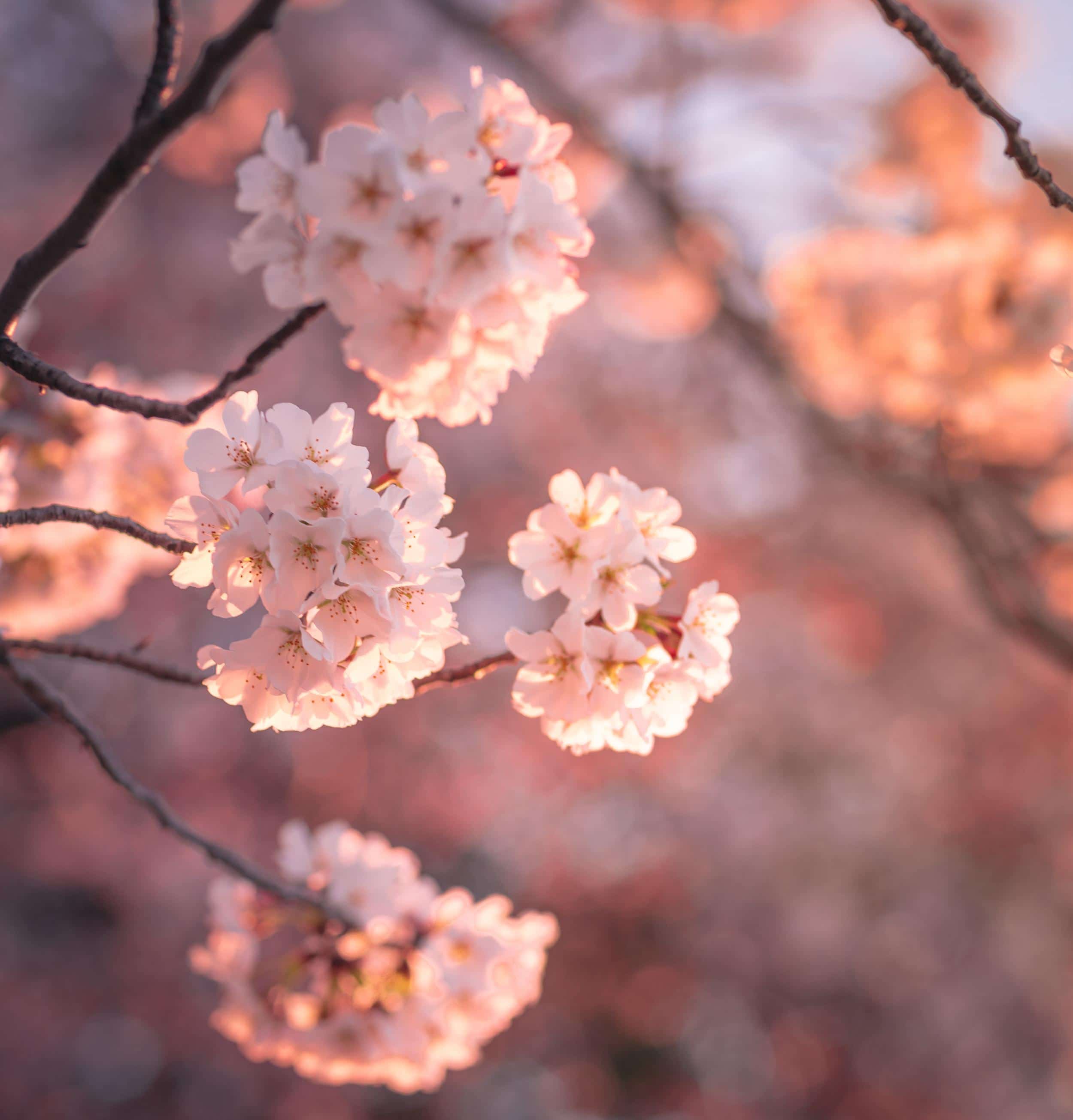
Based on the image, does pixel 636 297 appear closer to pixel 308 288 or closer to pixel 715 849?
pixel 308 288

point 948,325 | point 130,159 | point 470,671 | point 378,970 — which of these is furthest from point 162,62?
point 948,325

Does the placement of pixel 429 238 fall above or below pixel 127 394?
above

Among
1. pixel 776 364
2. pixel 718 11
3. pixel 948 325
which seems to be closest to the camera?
pixel 948 325

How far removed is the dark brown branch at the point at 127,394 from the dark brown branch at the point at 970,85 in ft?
2.11

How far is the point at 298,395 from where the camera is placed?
5.28m

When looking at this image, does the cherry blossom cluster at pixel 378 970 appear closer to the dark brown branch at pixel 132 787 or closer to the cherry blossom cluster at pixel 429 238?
the dark brown branch at pixel 132 787

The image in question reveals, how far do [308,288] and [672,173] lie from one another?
249 centimetres

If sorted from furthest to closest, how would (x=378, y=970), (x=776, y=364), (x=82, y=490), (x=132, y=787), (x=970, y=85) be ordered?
(x=776, y=364), (x=82, y=490), (x=378, y=970), (x=132, y=787), (x=970, y=85)

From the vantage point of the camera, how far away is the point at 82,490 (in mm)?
1353

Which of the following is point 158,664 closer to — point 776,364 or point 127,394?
point 127,394

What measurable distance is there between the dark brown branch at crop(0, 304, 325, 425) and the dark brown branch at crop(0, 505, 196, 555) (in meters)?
0.10

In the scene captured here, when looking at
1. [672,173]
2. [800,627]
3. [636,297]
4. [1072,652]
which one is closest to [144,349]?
[636,297]

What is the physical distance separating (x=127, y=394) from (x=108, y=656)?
358 millimetres

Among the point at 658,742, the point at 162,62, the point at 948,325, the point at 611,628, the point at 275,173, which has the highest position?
the point at 162,62
